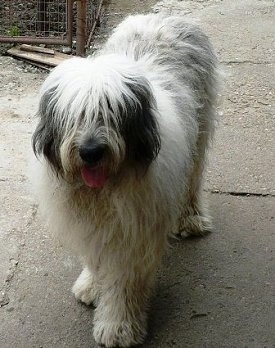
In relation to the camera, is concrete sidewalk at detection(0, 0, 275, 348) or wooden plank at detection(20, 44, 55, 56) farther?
wooden plank at detection(20, 44, 55, 56)

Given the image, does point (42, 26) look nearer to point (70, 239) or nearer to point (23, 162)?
point (23, 162)

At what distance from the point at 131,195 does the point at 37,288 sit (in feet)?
3.32

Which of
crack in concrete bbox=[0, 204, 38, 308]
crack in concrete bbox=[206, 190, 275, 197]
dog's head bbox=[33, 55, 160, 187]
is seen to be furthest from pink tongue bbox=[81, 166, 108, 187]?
crack in concrete bbox=[206, 190, 275, 197]

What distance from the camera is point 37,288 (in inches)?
137

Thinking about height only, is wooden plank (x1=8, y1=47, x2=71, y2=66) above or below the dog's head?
below

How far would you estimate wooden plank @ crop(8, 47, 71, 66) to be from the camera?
575 centimetres

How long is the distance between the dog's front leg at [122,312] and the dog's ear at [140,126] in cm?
73

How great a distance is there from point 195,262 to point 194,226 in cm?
25

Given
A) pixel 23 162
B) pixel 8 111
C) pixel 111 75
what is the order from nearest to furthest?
pixel 111 75 → pixel 23 162 → pixel 8 111

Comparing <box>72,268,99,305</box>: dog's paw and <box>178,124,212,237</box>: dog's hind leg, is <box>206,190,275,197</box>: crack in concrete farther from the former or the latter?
<box>72,268,99,305</box>: dog's paw

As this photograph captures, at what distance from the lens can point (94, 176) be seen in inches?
102

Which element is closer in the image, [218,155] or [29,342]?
[29,342]

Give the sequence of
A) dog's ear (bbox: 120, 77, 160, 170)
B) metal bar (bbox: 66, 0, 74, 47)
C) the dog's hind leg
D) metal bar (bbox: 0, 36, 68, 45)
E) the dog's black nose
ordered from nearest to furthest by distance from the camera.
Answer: the dog's black nose < dog's ear (bbox: 120, 77, 160, 170) < the dog's hind leg < metal bar (bbox: 66, 0, 74, 47) < metal bar (bbox: 0, 36, 68, 45)

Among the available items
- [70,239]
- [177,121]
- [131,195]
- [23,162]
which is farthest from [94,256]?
[23,162]
